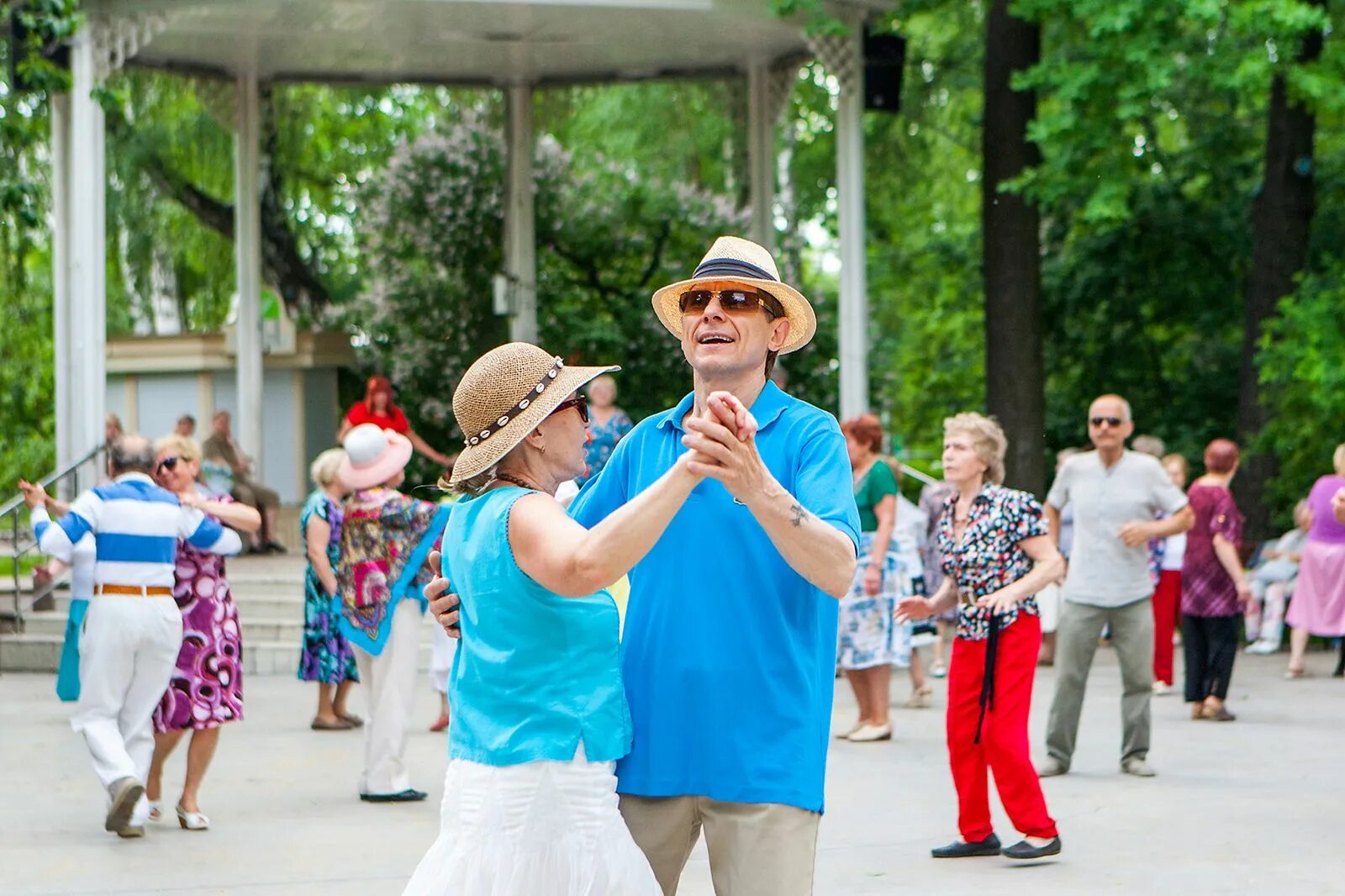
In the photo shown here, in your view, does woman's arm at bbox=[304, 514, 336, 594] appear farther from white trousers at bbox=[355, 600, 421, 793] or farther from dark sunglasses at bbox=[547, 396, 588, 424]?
dark sunglasses at bbox=[547, 396, 588, 424]

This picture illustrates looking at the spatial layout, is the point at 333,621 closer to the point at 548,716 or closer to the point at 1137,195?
the point at 548,716

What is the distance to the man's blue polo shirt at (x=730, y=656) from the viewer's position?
384 centimetres

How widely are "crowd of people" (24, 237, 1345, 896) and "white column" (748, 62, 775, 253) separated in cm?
577

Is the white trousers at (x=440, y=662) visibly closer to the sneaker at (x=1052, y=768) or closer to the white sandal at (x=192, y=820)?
the white sandal at (x=192, y=820)

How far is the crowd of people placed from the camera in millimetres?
3762

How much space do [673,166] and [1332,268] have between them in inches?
484

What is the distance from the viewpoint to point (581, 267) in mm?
23312

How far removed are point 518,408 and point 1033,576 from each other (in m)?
4.13

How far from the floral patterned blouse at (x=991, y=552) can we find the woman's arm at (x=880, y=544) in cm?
337

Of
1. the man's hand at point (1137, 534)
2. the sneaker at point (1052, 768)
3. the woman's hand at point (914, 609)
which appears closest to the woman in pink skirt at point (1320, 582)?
the man's hand at point (1137, 534)

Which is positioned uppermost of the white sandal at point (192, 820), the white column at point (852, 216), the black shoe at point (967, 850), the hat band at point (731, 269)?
the white column at point (852, 216)

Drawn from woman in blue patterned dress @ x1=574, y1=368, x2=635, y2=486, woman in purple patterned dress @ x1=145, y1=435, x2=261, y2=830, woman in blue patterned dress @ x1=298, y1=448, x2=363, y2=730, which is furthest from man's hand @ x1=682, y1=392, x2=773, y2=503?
woman in blue patterned dress @ x1=574, y1=368, x2=635, y2=486

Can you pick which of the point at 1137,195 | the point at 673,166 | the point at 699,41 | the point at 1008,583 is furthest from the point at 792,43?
the point at 1008,583

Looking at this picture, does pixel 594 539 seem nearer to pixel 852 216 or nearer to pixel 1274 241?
pixel 852 216
